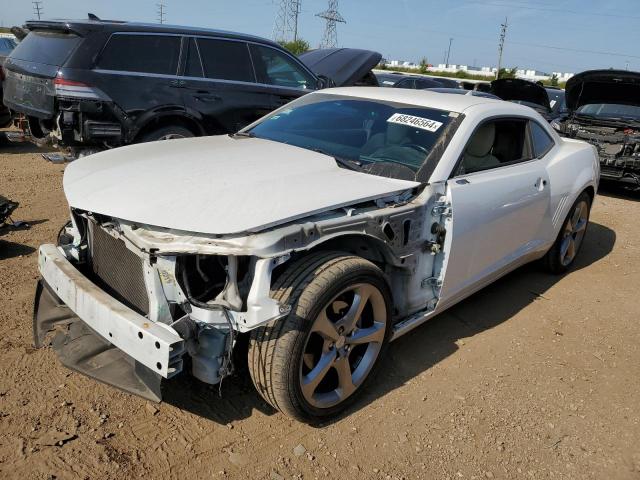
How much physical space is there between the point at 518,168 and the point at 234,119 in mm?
3697

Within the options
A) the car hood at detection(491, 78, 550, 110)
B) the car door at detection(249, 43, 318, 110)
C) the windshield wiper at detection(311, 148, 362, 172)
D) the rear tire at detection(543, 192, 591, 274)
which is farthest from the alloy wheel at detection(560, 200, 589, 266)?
the car hood at detection(491, 78, 550, 110)

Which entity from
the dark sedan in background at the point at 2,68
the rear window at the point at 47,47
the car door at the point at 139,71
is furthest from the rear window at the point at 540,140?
the dark sedan in background at the point at 2,68

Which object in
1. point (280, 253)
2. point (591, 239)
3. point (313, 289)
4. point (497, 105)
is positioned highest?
point (497, 105)

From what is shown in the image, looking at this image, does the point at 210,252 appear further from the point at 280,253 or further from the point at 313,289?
the point at 313,289

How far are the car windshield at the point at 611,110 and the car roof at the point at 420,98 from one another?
5913mm

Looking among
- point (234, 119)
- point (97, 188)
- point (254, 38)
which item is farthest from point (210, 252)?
point (254, 38)

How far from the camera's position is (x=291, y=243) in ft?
7.74

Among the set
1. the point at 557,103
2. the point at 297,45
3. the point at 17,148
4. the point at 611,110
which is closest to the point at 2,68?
the point at 17,148

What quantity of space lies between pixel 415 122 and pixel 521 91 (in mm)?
8169

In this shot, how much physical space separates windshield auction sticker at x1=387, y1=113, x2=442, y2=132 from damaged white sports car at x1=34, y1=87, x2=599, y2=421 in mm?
12

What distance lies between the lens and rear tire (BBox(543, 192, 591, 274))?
481 centimetres

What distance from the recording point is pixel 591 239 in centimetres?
635

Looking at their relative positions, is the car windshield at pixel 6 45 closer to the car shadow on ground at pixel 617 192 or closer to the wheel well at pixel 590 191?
the wheel well at pixel 590 191

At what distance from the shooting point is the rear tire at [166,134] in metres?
5.89
